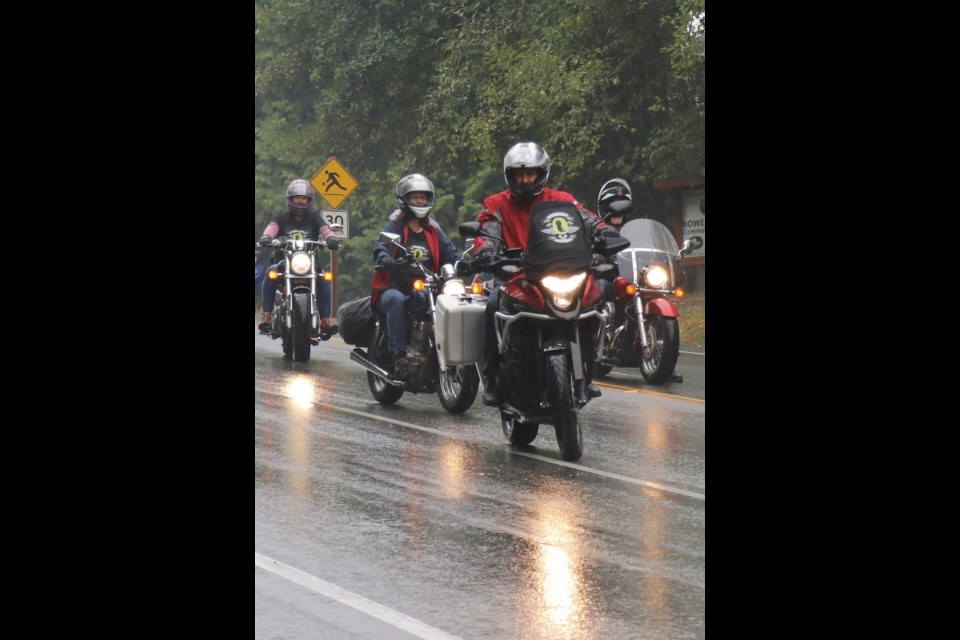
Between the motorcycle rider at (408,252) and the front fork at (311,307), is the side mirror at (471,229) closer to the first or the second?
the motorcycle rider at (408,252)

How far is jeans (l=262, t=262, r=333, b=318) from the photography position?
17.2m

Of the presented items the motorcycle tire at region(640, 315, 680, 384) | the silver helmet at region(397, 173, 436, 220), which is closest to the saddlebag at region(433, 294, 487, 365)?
the silver helmet at region(397, 173, 436, 220)

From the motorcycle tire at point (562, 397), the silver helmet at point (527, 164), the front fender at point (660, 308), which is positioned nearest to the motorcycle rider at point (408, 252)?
the silver helmet at point (527, 164)

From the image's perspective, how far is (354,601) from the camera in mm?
6457

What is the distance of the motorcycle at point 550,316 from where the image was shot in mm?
9891

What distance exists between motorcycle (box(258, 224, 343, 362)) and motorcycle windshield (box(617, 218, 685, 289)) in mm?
3407

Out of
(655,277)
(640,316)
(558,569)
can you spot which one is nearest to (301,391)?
(640,316)

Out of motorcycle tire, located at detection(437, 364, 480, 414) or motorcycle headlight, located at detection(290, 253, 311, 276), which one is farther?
motorcycle headlight, located at detection(290, 253, 311, 276)

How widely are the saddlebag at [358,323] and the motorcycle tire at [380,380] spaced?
72mm

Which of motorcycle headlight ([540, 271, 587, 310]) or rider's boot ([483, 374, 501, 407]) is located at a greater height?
motorcycle headlight ([540, 271, 587, 310])

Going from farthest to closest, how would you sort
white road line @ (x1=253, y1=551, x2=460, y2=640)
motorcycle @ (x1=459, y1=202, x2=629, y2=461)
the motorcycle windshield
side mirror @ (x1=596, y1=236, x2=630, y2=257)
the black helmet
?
the motorcycle windshield
the black helmet
side mirror @ (x1=596, y1=236, x2=630, y2=257)
motorcycle @ (x1=459, y1=202, x2=629, y2=461)
white road line @ (x1=253, y1=551, x2=460, y2=640)

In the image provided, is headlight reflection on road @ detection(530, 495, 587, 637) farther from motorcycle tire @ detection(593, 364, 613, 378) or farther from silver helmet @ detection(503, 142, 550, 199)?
motorcycle tire @ detection(593, 364, 613, 378)
